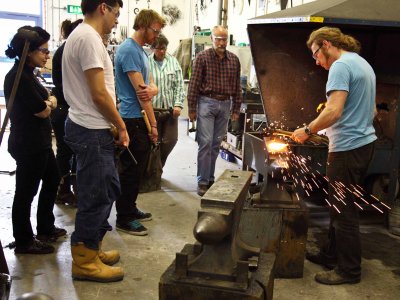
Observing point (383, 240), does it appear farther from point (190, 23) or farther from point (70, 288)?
point (190, 23)

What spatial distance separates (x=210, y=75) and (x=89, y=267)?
2.32 m

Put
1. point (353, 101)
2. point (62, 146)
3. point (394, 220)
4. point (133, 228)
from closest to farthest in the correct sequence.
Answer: point (353, 101) → point (133, 228) → point (394, 220) → point (62, 146)

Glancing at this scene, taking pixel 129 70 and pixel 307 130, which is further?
pixel 129 70

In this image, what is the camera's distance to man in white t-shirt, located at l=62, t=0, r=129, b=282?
220cm

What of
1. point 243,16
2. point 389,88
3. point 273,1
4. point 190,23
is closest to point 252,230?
point 389,88

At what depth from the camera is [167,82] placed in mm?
4242

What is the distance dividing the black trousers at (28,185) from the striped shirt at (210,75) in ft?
5.67

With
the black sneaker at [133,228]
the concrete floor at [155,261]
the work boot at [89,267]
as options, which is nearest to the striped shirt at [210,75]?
the concrete floor at [155,261]

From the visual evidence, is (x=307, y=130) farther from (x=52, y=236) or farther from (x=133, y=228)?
(x=52, y=236)

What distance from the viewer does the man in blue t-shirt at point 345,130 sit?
240cm

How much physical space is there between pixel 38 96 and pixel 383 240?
266 cm

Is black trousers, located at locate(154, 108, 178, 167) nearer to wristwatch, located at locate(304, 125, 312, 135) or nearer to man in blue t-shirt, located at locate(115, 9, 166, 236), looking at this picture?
man in blue t-shirt, located at locate(115, 9, 166, 236)

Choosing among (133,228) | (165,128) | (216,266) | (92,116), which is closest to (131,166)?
(133,228)

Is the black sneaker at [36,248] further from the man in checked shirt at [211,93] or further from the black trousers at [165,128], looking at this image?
A: the man in checked shirt at [211,93]
